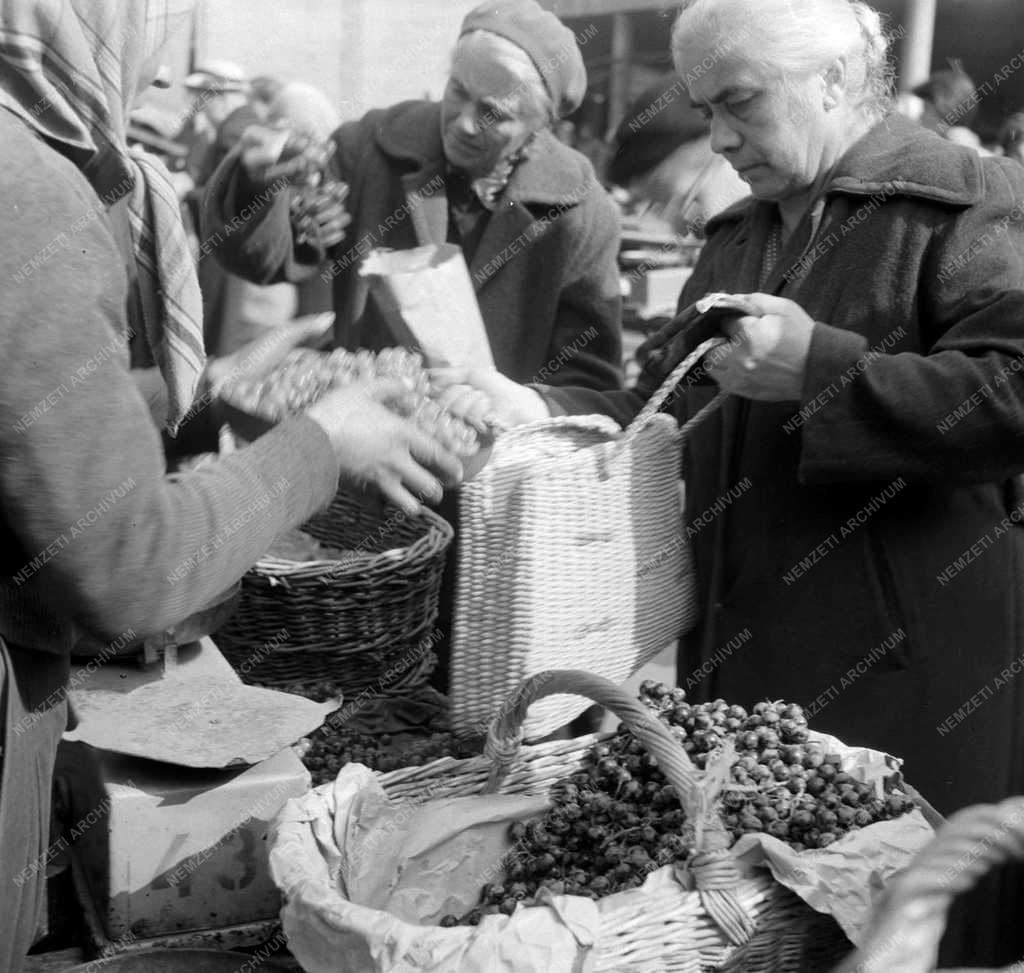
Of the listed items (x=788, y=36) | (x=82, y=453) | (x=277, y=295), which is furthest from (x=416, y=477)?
(x=277, y=295)

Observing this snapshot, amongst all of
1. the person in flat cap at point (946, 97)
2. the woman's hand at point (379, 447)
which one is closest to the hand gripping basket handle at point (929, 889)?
the woman's hand at point (379, 447)

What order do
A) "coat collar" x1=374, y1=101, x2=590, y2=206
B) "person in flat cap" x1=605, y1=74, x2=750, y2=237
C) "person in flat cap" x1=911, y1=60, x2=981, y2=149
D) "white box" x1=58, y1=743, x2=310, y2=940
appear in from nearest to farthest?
1. "white box" x1=58, y1=743, x2=310, y2=940
2. "coat collar" x1=374, y1=101, x2=590, y2=206
3. "person in flat cap" x1=605, y1=74, x2=750, y2=237
4. "person in flat cap" x1=911, y1=60, x2=981, y2=149

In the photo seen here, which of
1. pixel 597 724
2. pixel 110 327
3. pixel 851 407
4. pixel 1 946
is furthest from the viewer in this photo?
pixel 597 724

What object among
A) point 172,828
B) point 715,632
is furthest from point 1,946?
point 715,632

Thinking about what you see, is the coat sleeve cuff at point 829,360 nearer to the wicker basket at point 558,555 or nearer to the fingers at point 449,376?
the wicker basket at point 558,555

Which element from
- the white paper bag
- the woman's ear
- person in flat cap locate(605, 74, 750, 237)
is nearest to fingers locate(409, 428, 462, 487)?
the white paper bag

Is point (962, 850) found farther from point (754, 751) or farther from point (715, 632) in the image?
point (715, 632)

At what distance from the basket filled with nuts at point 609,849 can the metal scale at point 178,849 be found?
0.16 metres

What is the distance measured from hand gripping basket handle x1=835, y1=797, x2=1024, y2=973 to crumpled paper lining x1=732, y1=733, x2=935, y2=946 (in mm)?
366

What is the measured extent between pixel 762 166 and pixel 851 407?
46 centimetres

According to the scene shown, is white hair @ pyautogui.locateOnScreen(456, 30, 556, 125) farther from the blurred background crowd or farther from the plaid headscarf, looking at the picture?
the plaid headscarf

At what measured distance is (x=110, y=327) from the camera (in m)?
1.01

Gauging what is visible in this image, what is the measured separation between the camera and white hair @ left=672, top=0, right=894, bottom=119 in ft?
6.33

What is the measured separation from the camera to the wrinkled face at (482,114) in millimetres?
2816
